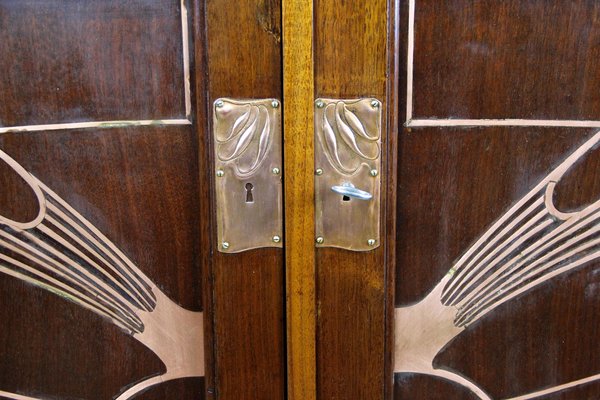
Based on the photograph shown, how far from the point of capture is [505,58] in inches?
37.1

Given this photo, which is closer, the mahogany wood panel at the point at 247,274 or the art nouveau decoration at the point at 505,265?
the mahogany wood panel at the point at 247,274

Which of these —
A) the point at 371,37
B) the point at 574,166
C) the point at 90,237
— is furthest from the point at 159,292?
the point at 574,166

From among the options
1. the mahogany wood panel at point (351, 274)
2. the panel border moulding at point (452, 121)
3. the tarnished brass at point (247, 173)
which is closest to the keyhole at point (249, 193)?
the tarnished brass at point (247, 173)

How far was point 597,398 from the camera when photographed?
107 cm

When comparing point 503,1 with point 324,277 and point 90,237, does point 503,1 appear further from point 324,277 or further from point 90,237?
point 90,237

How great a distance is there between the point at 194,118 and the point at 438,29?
38cm

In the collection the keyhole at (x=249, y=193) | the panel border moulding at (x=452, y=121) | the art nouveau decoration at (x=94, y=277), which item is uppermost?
the panel border moulding at (x=452, y=121)

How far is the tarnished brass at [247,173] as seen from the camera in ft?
2.97

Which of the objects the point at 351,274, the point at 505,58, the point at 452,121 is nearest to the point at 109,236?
the point at 351,274

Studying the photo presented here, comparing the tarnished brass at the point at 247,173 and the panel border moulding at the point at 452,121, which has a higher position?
the panel border moulding at the point at 452,121

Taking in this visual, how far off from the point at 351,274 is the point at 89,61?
50 centimetres

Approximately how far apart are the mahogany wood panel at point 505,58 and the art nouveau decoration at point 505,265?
0.35ft

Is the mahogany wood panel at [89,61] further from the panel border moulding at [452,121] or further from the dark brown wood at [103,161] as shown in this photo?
the panel border moulding at [452,121]

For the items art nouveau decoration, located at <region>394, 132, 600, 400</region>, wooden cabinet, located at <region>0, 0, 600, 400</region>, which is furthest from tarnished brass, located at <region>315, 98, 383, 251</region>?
art nouveau decoration, located at <region>394, 132, 600, 400</region>
